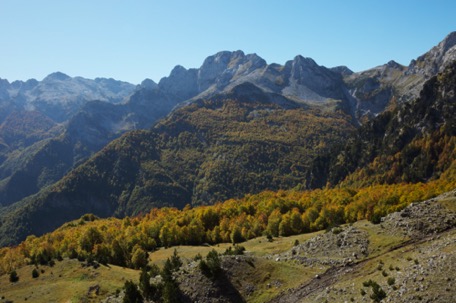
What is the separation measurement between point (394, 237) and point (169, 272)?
4289 centimetres

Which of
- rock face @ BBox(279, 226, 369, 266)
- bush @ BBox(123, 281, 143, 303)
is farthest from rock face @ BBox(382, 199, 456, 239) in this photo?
bush @ BBox(123, 281, 143, 303)

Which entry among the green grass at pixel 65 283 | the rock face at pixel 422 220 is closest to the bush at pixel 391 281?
the rock face at pixel 422 220

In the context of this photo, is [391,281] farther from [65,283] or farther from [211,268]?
[65,283]

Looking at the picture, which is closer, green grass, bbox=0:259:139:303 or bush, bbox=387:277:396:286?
bush, bbox=387:277:396:286

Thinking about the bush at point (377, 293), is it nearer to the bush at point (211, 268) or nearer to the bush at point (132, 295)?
the bush at point (211, 268)

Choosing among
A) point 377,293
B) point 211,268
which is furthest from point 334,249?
point 211,268

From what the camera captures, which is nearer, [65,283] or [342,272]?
[342,272]

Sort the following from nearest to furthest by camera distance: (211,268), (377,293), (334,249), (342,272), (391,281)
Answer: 1. (377,293)
2. (391,281)
3. (342,272)
4. (211,268)
5. (334,249)

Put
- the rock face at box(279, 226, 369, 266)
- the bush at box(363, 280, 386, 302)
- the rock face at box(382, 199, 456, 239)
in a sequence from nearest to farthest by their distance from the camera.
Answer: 1. the bush at box(363, 280, 386, 302)
2. the rock face at box(279, 226, 369, 266)
3. the rock face at box(382, 199, 456, 239)

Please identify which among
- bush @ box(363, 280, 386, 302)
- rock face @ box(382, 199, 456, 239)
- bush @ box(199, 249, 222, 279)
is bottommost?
bush @ box(363, 280, 386, 302)

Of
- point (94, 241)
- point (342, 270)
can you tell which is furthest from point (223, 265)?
point (94, 241)

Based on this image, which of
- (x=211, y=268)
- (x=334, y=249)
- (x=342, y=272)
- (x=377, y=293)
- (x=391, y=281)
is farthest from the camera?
(x=334, y=249)

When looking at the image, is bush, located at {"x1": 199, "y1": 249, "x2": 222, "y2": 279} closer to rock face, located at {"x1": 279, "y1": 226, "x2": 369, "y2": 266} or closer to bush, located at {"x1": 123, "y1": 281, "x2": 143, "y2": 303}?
bush, located at {"x1": 123, "y1": 281, "x2": 143, "y2": 303}

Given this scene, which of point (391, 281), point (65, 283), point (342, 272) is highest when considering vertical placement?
point (65, 283)
